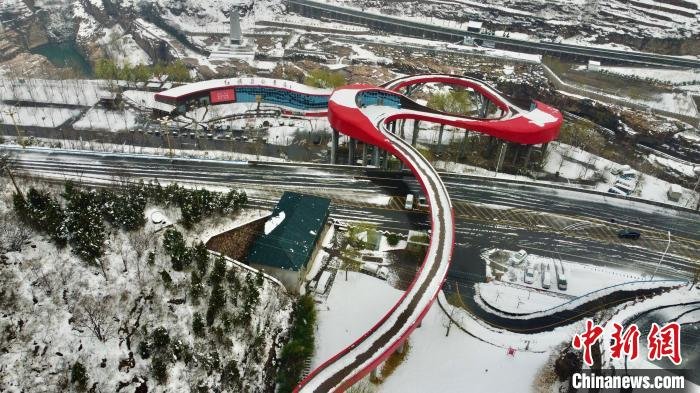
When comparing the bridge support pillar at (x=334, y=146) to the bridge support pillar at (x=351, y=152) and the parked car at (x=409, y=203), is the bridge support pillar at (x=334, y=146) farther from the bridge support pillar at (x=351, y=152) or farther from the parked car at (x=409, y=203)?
the parked car at (x=409, y=203)

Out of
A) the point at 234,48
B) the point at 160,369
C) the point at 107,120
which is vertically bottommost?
the point at 160,369

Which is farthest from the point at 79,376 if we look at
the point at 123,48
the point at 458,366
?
the point at 123,48

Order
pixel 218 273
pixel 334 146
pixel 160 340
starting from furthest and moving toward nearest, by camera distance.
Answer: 1. pixel 334 146
2. pixel 218 273
3. pixel 160 340

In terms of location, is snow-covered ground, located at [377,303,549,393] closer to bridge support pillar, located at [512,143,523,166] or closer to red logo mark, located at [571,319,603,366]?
red logo mark, located at [571,319,603,366]

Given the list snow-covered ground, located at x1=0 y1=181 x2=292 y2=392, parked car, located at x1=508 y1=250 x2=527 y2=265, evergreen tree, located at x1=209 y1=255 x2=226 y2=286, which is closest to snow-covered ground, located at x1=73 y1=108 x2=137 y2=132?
snow-covered ground, located at x1=0 y1=181 x2=292 y2=392

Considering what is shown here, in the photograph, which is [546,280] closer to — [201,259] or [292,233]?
[292,233]

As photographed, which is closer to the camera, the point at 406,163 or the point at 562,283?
the point at 562,283
